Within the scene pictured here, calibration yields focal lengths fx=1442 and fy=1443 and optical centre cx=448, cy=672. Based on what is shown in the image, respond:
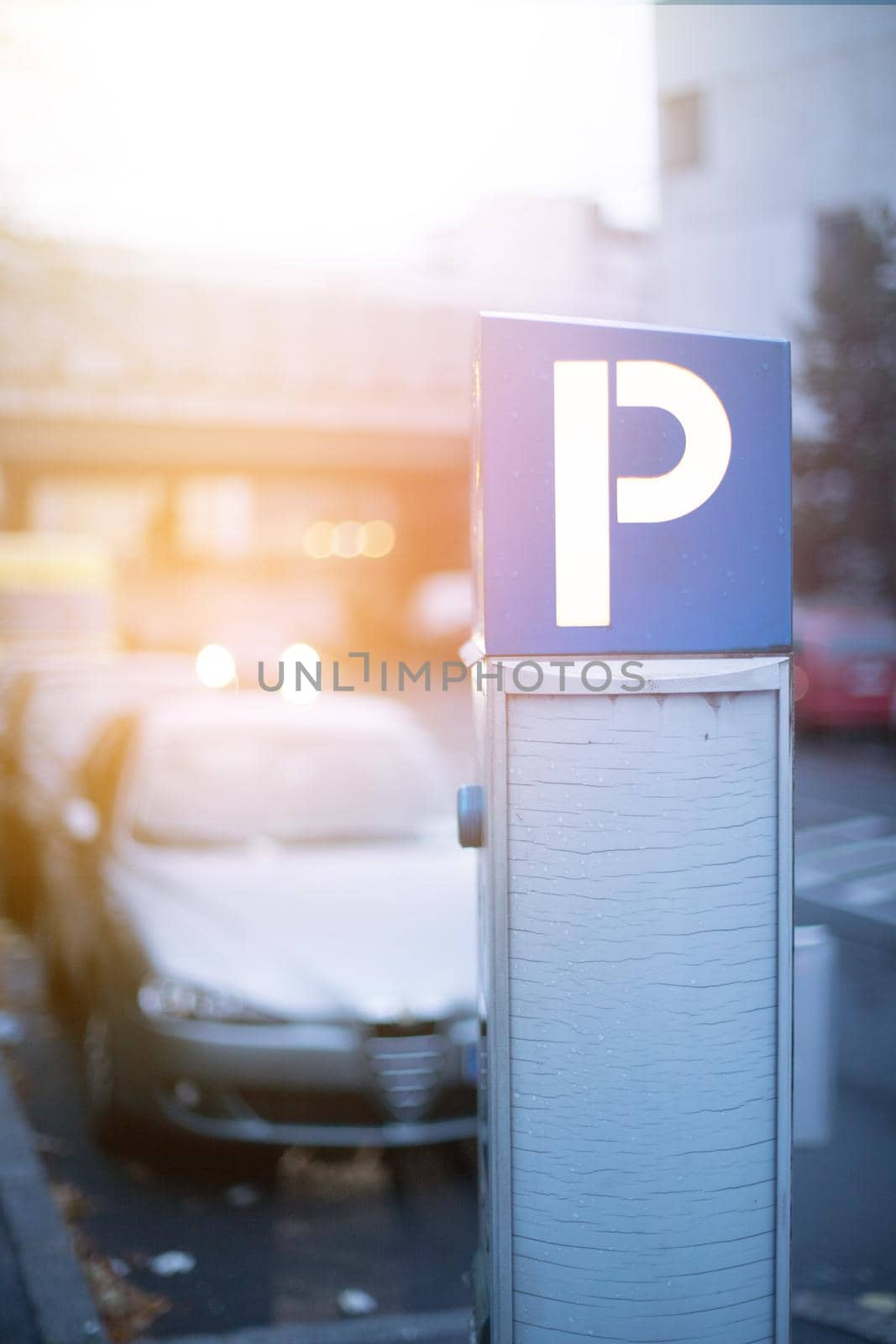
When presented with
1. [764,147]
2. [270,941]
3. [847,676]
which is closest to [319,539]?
[764,147]

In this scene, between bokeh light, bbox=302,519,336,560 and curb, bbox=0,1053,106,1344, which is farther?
bokeh light, bbox=302,519,336,560

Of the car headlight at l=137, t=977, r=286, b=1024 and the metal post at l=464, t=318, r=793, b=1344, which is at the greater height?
the metal post at l=464, t=318, r=793, b=1344

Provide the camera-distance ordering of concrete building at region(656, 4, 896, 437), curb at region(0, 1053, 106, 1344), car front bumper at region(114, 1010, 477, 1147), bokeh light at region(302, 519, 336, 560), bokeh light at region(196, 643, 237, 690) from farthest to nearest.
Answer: bokeh light at region(302, 519, 336, 560) < concrete building at region(656, 4, 896, 437) < bokeh light at region(196, 643, 237, 690) < car front bumper at region(114, 1010, 477, 1147) < curb at region(0, 1053, 106, 1344)

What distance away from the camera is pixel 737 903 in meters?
2.85

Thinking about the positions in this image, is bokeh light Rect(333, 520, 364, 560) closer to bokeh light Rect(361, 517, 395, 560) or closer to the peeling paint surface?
bokeh light Rect(361, 517, 395, 560)

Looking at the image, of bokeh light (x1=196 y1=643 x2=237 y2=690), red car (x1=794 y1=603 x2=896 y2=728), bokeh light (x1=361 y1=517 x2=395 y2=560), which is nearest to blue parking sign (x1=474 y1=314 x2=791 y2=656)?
bokeh light (x1=196 y1=643 x2=237 y2=690)

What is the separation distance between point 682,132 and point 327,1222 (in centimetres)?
3158

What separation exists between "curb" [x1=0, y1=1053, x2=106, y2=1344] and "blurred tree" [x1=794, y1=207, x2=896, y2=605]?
760 inches

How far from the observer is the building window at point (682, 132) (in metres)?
32.1

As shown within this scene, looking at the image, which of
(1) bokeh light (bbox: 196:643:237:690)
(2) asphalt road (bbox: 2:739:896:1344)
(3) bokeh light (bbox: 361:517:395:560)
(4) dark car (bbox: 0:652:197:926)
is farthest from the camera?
(3) bokeh light (bbox: 361:517:395:560)

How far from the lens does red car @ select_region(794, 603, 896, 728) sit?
1748 cm

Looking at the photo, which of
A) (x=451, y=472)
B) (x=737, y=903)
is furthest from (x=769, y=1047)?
(x=451, y=472)

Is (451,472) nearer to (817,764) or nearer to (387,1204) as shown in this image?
(817,764)

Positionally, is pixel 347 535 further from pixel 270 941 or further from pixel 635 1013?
pixel 635 1013
